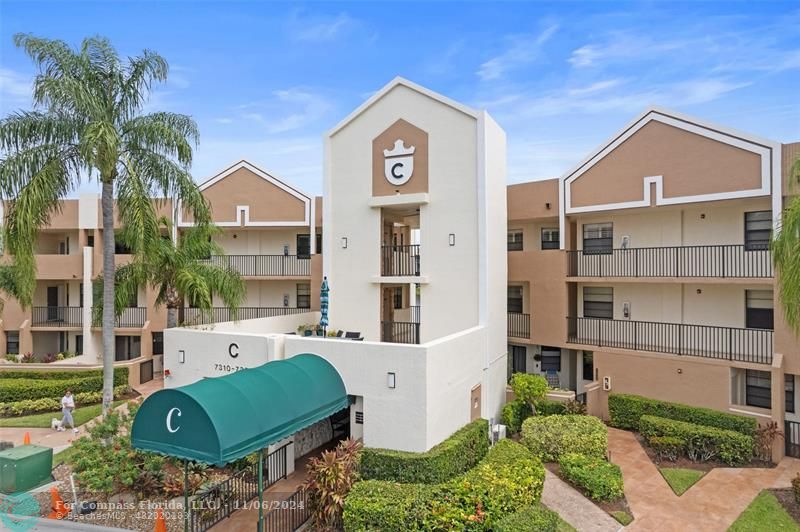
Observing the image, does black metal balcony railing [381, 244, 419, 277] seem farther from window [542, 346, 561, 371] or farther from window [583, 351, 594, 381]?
window [583, 351, 594, 381]

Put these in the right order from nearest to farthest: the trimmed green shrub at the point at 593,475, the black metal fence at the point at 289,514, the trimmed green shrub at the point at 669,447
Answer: the black metal fence at the point at 289,514
the trimmed green shrub at the point at 593,475
the trimmed green shrub at the point at 669,447

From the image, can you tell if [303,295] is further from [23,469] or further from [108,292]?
[23,469]

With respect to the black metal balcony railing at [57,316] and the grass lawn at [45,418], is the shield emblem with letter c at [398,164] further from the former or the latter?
the black metal balcony railing at [57,316]

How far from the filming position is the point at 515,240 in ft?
77.3

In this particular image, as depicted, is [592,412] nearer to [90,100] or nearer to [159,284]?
[159,284]

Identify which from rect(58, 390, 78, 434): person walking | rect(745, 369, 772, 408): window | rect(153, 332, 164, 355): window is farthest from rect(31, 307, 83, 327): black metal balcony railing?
rect(745, 369, 772, 408): window

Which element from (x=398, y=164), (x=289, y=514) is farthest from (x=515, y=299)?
(x=289, y=514)

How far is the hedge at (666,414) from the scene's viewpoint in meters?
15.5

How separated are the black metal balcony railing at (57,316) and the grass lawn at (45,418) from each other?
8008mm

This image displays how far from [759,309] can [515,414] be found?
368 inches

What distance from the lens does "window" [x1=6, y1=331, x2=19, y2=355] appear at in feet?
93.0

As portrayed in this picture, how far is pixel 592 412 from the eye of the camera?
1869 cm

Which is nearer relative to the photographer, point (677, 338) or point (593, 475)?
point (593, 475)

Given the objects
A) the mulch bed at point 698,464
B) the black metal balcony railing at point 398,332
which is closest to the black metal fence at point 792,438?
the mulch bed at point 698,464
